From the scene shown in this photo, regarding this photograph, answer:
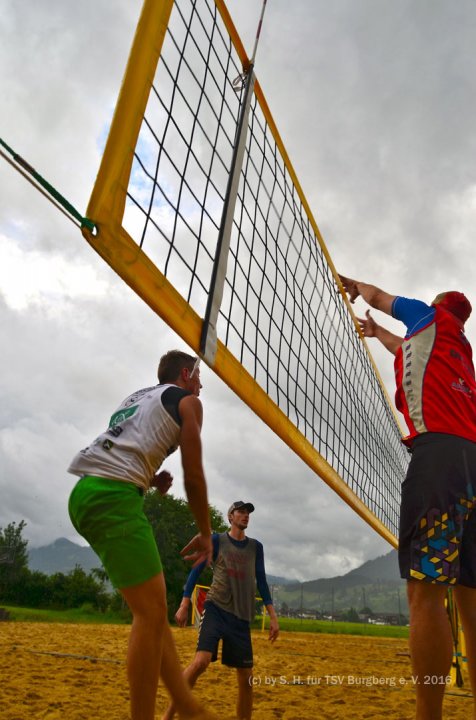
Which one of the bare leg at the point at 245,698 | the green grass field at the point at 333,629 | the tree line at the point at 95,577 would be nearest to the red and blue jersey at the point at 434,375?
the bare leg at the point at 245,698

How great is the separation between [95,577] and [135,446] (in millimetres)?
43951

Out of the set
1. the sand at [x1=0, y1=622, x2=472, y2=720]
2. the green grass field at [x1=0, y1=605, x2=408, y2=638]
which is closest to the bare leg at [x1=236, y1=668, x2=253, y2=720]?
the sand at [x1=0, y1=622, x2=472, y2=720]

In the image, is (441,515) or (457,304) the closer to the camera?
(441,515)

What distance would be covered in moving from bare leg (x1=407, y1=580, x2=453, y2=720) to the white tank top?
1.03 metres

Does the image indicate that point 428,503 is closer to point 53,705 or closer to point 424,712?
point 424,712

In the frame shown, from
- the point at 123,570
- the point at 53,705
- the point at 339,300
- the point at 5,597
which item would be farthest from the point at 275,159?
the point at 5,597

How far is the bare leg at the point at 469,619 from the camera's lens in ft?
6.31

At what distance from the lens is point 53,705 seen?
3387 millimetres

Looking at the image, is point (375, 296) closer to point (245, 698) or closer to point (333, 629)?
point (245, 698)

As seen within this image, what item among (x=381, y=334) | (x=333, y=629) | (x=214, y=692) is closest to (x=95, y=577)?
(x=333, y=629)

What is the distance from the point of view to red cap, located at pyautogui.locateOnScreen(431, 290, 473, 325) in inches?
102

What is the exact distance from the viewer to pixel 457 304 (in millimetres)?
2586

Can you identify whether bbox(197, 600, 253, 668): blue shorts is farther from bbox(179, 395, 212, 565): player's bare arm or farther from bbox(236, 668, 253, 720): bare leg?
bbox(179, 395, 212, 565): player's bare arm

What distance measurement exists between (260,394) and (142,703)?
4.87 ft
